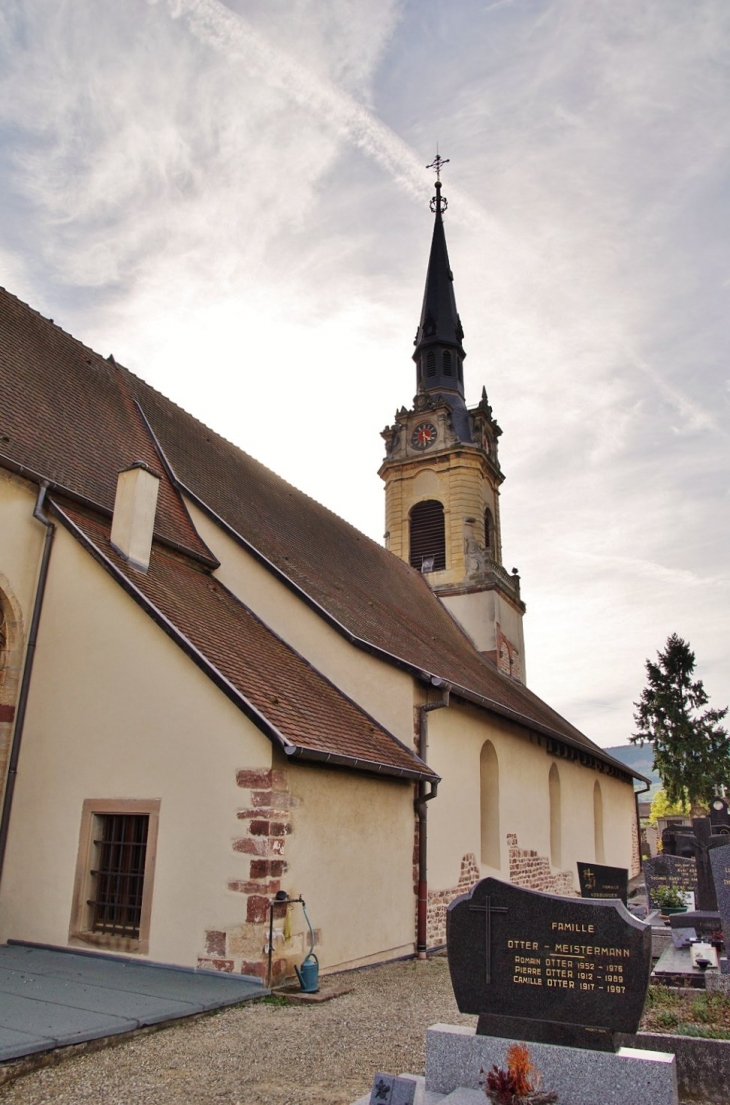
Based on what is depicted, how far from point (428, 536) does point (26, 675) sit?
1569 cm

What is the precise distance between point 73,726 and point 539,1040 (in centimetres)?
561

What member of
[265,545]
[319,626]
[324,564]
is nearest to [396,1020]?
[319,626]

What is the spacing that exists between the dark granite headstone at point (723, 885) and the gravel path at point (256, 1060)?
2.48 metres

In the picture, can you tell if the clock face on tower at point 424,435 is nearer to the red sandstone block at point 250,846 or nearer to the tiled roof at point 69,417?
the tiled roof at point 69,417

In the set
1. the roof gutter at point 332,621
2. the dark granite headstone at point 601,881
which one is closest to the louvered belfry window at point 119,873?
the roof gutter at point 332,621

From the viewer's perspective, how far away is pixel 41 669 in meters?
8.64

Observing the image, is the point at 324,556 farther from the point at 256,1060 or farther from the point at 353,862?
the point at 256,1060

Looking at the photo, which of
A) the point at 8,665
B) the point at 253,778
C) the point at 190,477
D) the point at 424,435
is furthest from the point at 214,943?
the point at 424,435

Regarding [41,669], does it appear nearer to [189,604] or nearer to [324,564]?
[189,604]

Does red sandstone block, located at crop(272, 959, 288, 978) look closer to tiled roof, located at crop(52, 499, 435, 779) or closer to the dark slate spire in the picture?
tiled roof, located at crop(52, 499, 435, 779)

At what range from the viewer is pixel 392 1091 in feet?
12.6

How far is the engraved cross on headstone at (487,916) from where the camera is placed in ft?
15.2

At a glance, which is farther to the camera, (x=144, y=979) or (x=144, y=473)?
(x=144, y=473)

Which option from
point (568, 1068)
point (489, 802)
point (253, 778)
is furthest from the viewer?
point (489, 802)
